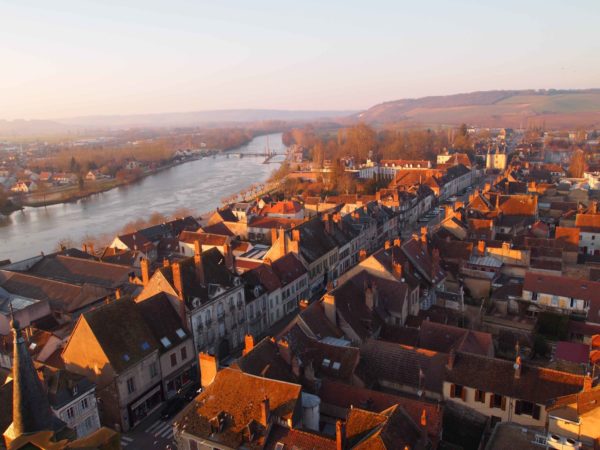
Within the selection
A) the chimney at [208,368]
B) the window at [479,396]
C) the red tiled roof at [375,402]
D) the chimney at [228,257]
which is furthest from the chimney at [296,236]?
the window at [479,396]

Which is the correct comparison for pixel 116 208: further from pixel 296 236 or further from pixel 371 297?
pixel 371 297

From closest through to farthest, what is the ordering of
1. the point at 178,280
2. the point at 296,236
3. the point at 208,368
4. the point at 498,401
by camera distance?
the point at 498,401 < the point at 208,368 < the point at 178,280 < the point at 296,236

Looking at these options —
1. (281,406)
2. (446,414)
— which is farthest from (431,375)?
(281,406)

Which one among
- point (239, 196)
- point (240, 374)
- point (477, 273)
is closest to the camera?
point (240, 374)

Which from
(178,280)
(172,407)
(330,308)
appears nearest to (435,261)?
(330,308)

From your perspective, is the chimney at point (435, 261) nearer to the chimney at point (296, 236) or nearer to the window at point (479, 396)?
the chimney at point (296, 236)

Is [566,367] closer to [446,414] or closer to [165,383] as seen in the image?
[446,414]

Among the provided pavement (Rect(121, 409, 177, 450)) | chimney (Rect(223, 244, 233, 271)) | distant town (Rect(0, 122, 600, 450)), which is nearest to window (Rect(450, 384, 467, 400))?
distant town (Rect(0, 122, 600, 450))
